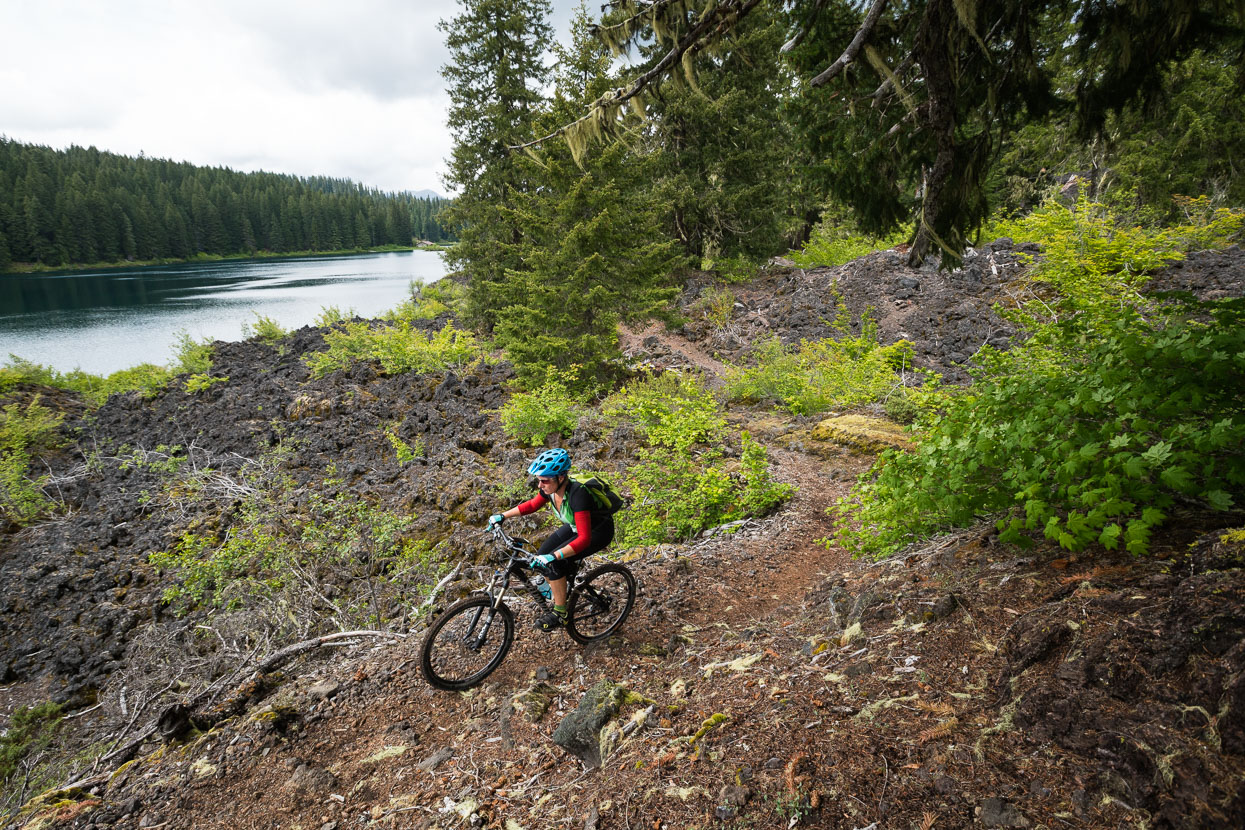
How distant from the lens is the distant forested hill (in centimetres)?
6347

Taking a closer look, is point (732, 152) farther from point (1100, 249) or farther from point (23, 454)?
point (23, 454)

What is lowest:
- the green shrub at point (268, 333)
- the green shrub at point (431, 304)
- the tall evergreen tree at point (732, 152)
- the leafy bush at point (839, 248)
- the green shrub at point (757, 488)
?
the green shrub at point (757, 488)

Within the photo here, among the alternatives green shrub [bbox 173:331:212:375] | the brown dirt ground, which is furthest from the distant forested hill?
the brown dirt ground

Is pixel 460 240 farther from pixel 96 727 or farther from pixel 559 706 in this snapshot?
pixel 559 706

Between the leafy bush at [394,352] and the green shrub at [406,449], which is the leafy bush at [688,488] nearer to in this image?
the green shrub at [406,449]

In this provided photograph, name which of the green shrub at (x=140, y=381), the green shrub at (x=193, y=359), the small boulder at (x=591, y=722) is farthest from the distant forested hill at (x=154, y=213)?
the small boulder at (x=591, y=722)

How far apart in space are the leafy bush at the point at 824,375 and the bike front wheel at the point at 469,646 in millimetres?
7917

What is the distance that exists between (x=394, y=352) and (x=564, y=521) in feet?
46.2

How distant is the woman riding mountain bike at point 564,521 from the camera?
404cm

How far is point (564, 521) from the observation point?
4.16 m

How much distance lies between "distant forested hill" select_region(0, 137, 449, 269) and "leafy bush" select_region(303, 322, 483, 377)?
103 ft

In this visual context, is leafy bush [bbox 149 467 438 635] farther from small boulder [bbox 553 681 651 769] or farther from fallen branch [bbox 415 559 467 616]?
small boulder [bbox 553 681 651 769]

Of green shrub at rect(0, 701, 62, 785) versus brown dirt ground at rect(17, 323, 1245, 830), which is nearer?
brown dirt ground at rect(17, 323, 1245, 830)

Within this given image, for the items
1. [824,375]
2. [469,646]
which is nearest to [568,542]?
[469,646]
